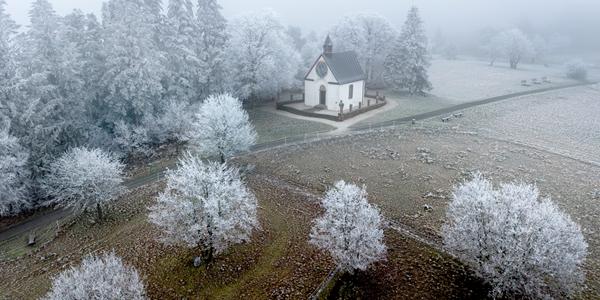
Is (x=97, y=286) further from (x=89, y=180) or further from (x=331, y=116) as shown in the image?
(x=331, y=116)

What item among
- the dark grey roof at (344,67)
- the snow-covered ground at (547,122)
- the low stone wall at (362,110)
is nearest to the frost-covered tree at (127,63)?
the dark grey roof at (344,67)

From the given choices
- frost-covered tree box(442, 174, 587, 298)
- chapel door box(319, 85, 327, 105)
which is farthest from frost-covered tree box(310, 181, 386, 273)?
chapel door box(319, 85, 327, 105)

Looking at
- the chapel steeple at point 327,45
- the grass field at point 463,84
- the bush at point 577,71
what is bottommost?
the grass field at point 463,84

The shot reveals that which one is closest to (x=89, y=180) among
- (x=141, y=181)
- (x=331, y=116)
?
(x=141, y=181)

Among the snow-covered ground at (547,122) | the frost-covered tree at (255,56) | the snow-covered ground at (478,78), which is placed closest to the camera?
the snow-covered ground at (547,122)

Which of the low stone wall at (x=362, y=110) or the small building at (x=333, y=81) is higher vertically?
the small building at (x=333, y=81)

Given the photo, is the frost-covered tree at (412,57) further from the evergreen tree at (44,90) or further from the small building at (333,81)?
the evergreen tree at (44,90)

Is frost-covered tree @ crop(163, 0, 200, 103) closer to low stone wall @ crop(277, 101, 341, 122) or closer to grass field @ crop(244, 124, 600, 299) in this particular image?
low stone wall @ crop(277, 101, 341, 122)
